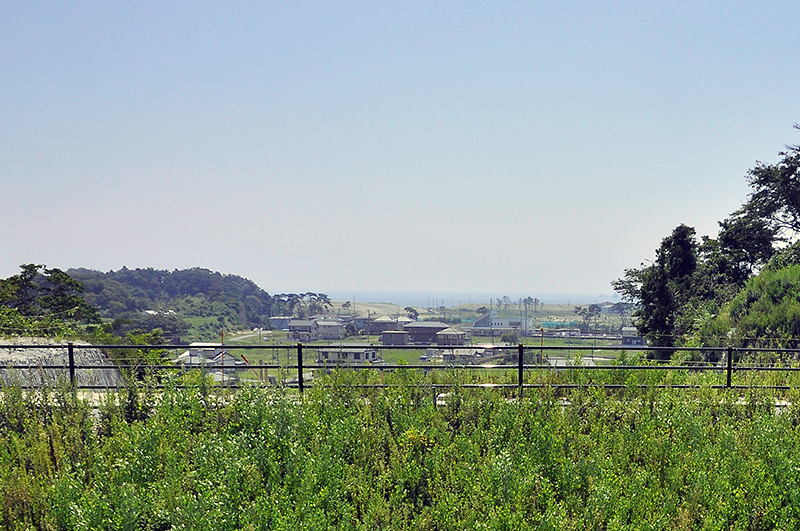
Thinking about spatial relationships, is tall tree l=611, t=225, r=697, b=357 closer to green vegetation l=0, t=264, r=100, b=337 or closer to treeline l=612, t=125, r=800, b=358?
treeline l=612, t=125, r=800, b=358

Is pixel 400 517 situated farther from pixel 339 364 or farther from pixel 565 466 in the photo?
pixel 339 364

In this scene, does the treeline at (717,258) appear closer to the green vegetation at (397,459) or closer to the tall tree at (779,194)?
the tall tree at (779,194)

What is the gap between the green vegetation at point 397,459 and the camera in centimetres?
607

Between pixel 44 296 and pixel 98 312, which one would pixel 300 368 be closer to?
pixel 44 296

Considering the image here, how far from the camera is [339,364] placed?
10.2 meters

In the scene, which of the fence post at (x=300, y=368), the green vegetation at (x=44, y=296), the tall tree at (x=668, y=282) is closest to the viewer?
the fence post at (x=300, y=368)

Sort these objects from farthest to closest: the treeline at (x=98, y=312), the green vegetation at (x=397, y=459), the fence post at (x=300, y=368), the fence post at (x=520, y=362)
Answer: the treeline at (x=98, y=312) < the fence post at (x=300, y=368) < the fence post at (x=520, y=362) < the green vegetation at (x=397, y=459)

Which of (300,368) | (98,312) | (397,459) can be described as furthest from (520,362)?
(98,312)

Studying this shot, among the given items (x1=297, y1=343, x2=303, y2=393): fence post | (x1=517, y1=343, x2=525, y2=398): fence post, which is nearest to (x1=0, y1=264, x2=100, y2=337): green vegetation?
(x1=297, y1=343, x2=303, y2=393): fence post

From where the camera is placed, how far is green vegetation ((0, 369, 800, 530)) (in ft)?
19.9

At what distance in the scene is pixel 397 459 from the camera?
7.57 meters

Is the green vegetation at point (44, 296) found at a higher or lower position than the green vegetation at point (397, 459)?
higher

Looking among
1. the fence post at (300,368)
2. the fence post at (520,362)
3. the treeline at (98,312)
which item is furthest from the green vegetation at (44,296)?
the fence post at (520,362)

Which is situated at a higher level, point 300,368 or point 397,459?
point 300,368
